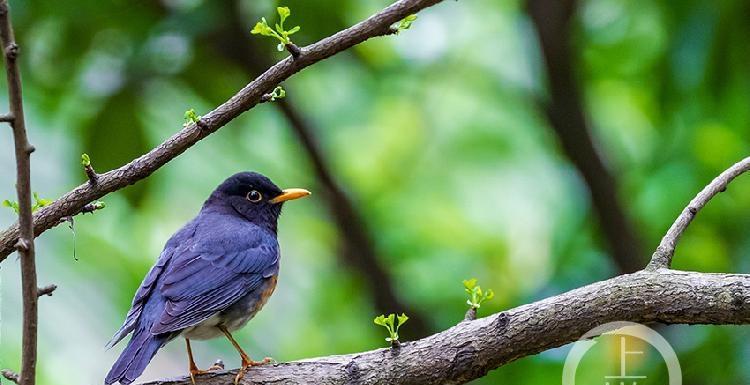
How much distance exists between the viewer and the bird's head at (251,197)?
5664 mm

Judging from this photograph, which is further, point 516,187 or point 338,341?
point 516,187

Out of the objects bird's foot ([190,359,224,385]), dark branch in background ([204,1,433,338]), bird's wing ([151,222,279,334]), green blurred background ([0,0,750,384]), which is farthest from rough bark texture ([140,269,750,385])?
dark branch in background ([204,1,433,338])

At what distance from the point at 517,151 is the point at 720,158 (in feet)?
5.45

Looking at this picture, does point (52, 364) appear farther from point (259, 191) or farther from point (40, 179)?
point (259, 191)

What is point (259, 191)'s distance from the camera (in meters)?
5.72

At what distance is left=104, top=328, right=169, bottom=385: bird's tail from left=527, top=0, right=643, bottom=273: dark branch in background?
9.32 ft

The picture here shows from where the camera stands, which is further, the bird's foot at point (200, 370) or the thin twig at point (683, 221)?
the bird's foot at point (200, 370)

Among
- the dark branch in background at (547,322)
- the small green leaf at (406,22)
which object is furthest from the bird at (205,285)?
the small green leaf at (406,22)

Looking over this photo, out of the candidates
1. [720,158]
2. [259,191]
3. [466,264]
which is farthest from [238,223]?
[720,158]

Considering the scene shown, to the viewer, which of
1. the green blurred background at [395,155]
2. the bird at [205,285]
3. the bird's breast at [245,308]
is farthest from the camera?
the green blurred background at [395,155]

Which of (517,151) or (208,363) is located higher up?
(517,151)

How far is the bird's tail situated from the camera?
12.6 ft

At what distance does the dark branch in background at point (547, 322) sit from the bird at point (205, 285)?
0.31m

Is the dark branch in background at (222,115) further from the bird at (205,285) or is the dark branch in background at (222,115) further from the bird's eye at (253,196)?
the bird's eye at (253,196)
